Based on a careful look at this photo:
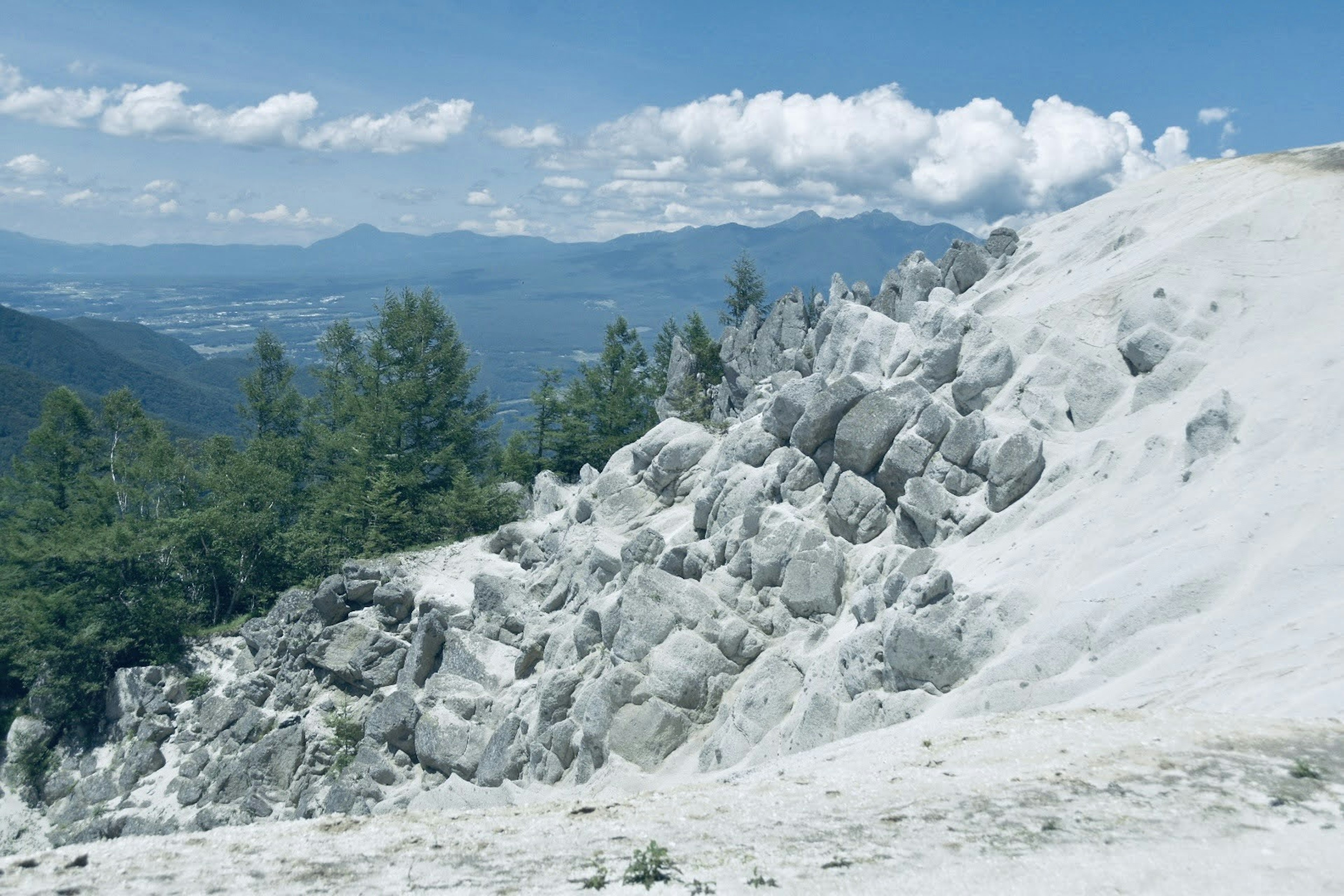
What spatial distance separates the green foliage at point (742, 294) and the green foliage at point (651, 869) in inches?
2332

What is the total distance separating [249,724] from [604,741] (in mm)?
17294

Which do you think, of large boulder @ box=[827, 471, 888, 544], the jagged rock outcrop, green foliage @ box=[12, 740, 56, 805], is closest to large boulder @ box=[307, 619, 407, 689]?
the jagged rock outcrop

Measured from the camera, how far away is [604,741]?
22.1 m

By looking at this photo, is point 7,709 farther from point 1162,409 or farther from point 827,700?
point 1162,409

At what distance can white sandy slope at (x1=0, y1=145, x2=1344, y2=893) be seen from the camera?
10.1m

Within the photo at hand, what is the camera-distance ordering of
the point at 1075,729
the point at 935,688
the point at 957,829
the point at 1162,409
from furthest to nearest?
the point at 1162,409 → the point at 935,688 → the point at 1075,729 → the point at 957,829

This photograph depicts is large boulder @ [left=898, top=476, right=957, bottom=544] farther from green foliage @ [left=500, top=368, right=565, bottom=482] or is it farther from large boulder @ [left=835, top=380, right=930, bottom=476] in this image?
green foliage @ [left=500, top=368, right=565, bottom=482]

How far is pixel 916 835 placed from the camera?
35.4 feet

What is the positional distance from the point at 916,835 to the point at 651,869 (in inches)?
133

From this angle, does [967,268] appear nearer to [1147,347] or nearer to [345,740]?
[1147,347]

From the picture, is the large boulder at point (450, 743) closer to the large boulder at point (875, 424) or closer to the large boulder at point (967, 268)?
the large boulder at point (875, 424)

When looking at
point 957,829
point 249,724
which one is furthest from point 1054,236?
point 249,724

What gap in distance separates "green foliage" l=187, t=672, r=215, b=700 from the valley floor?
2719 centimetres

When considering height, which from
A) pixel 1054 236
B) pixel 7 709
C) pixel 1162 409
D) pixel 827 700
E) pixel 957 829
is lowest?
pixel 7 709
